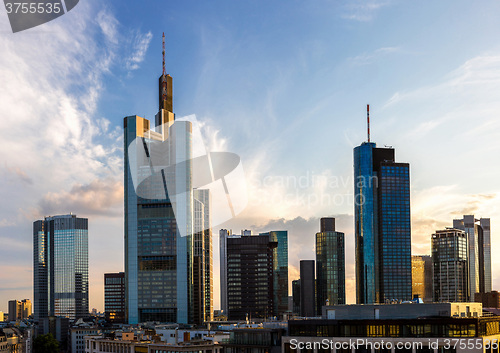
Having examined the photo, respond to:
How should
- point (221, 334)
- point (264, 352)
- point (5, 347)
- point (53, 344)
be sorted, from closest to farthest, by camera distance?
1. point (264, 352)
2. point (221, 334)
3. point (5, 347)
4. point (53, 344)

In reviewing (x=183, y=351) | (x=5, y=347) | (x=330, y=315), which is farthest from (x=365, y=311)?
(x=5, y=347)

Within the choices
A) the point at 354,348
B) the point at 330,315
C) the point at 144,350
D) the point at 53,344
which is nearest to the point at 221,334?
the point at 144,350

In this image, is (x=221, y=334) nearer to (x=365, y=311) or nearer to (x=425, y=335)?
(x=365, y=311)

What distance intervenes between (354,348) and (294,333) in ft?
25.8

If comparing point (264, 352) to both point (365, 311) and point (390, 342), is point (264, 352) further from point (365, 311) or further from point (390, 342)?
point (390, 342)

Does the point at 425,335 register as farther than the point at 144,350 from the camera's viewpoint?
No

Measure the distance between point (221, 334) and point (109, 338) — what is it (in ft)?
69.9

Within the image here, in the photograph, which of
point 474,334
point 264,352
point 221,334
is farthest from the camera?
point 221,334

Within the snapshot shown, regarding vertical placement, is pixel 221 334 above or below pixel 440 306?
below

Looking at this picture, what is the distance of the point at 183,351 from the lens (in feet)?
318

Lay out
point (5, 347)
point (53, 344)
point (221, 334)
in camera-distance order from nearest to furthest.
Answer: point (221, 334), point (5, 347), point (53, 344)

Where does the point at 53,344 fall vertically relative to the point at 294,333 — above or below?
below

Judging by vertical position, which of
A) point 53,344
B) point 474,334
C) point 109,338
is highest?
point 474,334

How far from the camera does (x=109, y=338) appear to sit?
4702 inches
